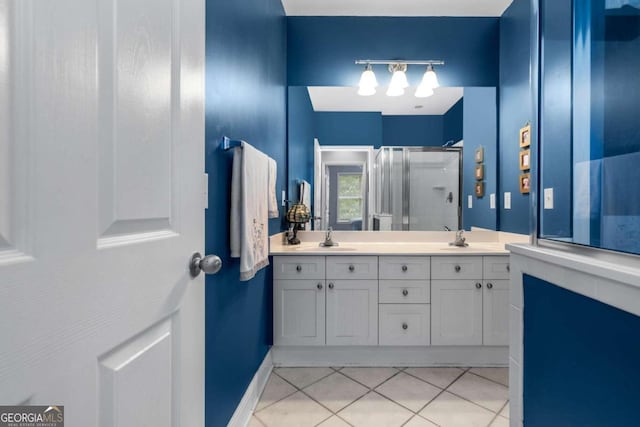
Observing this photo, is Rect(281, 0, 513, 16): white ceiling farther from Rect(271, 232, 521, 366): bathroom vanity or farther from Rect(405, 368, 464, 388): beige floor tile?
Rect(405, 368, 464, 388): beige floor tile

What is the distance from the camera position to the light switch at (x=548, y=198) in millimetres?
1111

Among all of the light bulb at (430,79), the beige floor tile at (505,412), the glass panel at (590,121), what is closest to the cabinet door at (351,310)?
the beige floor tile at (505,412)

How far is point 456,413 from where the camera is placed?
1620 millimetres

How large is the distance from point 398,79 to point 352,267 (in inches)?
61.6

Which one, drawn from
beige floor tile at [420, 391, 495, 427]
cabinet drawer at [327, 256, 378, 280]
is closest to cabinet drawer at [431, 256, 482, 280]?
cabinet drawer at [327, 256, 378, 280]

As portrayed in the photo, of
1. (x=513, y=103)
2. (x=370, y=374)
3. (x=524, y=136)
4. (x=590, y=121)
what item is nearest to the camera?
(x=590, y=121)

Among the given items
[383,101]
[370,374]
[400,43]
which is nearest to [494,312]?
[370,374]

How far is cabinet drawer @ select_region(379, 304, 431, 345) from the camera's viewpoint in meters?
2.07

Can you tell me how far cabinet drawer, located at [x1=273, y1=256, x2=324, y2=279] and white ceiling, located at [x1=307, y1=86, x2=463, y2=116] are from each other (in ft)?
4.35

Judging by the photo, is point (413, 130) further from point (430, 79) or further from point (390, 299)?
point (390, 299)

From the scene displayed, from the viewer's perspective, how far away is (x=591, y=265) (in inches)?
30.0

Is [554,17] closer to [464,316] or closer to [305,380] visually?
[464,316]

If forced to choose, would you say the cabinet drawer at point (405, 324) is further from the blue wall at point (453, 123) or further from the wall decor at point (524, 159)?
the blue wall at point (453, 123)

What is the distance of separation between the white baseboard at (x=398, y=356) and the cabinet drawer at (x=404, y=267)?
0.51 metres
